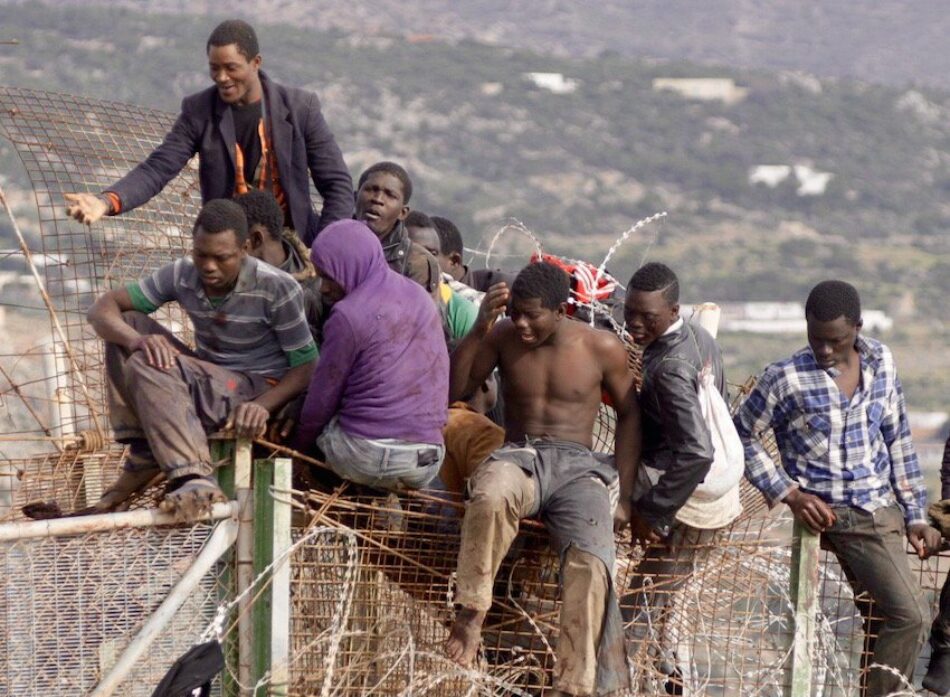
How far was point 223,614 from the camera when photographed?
696 cm

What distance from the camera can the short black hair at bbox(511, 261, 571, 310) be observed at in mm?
7223

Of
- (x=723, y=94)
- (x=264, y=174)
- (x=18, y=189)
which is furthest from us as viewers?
(x=723, y=94)

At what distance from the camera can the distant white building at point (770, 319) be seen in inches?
2830

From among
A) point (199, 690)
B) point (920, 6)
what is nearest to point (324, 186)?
point (199, 690)

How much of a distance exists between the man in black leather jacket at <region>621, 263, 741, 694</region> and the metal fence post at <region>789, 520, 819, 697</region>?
31 centimetres

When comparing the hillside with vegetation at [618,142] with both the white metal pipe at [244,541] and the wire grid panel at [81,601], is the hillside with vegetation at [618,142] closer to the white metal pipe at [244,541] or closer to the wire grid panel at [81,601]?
the white metal pipe at [244,541]

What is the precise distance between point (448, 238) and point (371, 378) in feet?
8.73

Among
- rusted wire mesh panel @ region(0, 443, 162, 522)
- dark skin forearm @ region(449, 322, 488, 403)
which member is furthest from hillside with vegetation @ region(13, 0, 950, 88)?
dark skin forearm @ region(449, 322, 488, 403)

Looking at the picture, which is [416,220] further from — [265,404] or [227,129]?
[265,404]

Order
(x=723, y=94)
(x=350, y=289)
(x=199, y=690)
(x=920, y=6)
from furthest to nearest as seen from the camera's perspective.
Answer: (x=920, y=6) → (x=723, y=94) → (x=350, y=289) → (x=199, y=690)

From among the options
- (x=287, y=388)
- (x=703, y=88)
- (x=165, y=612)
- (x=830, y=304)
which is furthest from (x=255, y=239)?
(x=703, y=88)

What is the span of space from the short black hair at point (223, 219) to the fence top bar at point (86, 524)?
1.09m

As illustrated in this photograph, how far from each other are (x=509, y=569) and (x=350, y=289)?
1312mm

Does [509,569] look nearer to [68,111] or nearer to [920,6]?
[68,111]
